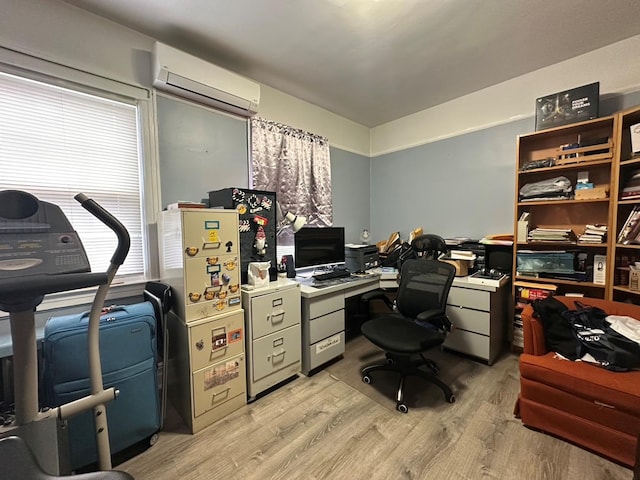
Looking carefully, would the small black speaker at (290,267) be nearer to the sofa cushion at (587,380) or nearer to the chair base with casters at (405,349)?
the chair base with casters at (405,349)

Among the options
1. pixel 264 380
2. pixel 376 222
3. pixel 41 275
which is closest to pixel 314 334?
pixel 264 380

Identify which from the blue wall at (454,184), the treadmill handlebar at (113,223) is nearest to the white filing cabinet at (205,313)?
the treadmill handlebar at (113,223)

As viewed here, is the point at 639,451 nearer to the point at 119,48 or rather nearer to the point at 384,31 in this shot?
the point at 384,31

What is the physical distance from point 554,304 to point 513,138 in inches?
67.8

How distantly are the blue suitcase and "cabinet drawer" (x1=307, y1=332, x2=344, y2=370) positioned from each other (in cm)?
111

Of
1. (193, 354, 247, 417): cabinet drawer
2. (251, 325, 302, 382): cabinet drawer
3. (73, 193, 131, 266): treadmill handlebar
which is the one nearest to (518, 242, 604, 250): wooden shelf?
(251, 325, 302, 382): cabinet drawer

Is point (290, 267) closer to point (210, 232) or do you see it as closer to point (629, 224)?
point (210, 232)

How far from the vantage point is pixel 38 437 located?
93 centimetres

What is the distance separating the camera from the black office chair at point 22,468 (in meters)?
0.75

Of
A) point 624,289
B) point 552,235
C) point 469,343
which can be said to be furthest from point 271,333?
point 624,289

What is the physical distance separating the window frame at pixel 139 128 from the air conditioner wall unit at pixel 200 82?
0.68 feet

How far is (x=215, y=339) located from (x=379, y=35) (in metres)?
2.46

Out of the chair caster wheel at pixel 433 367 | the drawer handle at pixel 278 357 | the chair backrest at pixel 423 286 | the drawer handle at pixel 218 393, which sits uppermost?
the chair backrest at pixel 423 286

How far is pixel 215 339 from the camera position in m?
1.71
